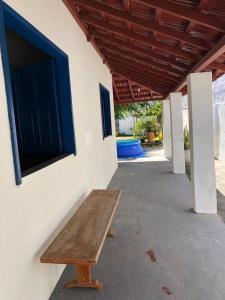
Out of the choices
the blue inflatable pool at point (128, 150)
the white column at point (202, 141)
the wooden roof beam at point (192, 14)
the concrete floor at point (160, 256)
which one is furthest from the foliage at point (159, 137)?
the wooden roof beam at point (192, 14)

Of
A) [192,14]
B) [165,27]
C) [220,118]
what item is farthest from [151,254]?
[220,118]

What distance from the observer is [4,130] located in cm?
160

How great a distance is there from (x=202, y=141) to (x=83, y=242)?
252 cm

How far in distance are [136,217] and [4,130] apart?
111 inches

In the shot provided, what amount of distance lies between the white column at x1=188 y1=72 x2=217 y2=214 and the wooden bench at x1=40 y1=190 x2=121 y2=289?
5.22 feet

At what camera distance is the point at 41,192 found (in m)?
2.12

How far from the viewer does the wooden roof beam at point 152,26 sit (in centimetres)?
303

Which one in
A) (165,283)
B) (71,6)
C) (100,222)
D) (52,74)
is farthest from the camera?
(71,6)

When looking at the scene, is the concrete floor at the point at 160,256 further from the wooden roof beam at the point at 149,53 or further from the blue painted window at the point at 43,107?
the wooden roof beam at the point at 149,53

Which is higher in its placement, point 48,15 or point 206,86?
point 48,15

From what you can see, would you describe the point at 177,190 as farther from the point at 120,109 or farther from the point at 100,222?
the point at 120,109

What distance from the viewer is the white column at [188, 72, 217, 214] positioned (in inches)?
148

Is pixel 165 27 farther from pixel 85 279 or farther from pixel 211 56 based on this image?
pixel 85 279

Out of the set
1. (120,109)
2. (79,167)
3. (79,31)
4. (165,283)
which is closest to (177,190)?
(79,167)
